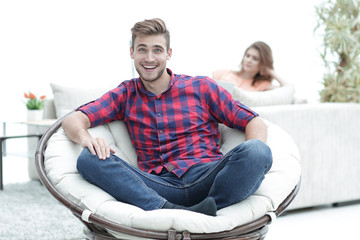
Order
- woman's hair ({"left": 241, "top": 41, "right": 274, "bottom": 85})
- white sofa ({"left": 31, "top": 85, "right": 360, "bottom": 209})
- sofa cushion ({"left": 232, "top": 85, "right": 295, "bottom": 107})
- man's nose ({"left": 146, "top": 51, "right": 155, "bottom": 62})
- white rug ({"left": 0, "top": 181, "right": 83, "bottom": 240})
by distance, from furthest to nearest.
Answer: woman's hair ({"left": 241, "top": 41, "right": 274, "bottom": 85})
white sofa ({"left": 31, "top": 85, "right": 360, "bottom": 209})
sofa cushion ({"left": 232, "top": 85, "right": 295, "bottom": 107})
white rug ({"left": 0, "top": 181, "right": 83, "bottom": 240})
man's nose ({"left": 146, "top": 51, "right": 155, "bottom": 62})

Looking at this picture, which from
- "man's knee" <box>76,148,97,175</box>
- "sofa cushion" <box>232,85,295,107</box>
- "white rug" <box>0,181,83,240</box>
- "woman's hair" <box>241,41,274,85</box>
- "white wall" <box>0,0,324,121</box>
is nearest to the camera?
"man's knee" <box>76,148,97,175</box>

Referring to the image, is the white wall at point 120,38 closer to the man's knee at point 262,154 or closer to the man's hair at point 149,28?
the man's hair at point 149,28

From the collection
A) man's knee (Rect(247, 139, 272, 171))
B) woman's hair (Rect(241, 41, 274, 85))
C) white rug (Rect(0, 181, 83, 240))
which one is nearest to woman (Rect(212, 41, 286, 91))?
woman's hair (Rect(241, 41, 274, 85))

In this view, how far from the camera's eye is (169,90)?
2336 millimetres

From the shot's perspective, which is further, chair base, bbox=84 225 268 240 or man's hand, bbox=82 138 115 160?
man's hand, bbox=82 138 115 160

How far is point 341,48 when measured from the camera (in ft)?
12.5

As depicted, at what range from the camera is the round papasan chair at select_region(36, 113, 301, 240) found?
178cm

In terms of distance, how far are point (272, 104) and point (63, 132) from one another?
65.7 inches

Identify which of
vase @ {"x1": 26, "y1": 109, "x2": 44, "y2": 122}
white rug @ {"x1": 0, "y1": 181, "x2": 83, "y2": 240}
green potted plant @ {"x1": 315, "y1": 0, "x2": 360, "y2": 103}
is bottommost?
white rug @ {"x1": 0, "y1": 181, "x2": 83, "y2": 240}

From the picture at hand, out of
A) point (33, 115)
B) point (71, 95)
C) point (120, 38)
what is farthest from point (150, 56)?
point (120, 38)

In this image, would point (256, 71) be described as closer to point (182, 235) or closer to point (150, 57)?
point (150, 57)

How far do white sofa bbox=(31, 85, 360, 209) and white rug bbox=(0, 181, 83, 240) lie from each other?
4.50ft

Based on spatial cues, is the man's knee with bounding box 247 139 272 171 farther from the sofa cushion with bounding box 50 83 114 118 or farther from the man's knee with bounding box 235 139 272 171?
the sofa cushion with bounding box 50 83 114 118

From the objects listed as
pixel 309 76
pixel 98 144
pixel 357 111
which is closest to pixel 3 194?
pixel 98 144
